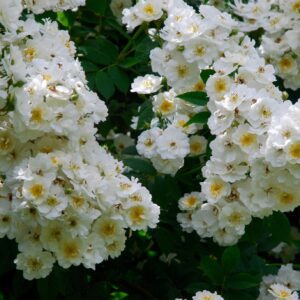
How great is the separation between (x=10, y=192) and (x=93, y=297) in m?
0.84

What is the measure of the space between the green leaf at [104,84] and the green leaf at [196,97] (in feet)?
1.85

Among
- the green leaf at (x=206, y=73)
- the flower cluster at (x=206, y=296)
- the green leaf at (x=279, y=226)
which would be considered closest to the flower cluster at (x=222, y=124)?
the green leaf at (x=206, y=73)

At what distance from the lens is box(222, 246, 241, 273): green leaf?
286 cm

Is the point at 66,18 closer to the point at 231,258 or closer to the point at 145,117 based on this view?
the point at 145,117

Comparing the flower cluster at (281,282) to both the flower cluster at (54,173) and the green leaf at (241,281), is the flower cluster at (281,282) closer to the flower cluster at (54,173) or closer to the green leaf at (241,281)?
the green leaf at (241,281)

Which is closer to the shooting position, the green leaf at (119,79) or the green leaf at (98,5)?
the green leaf at (119,79)

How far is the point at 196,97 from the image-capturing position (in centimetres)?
285

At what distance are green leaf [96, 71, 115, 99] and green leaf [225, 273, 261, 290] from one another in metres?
0.93

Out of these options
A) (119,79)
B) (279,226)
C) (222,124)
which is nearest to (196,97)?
(222,124)

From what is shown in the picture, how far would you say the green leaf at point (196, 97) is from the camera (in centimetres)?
283

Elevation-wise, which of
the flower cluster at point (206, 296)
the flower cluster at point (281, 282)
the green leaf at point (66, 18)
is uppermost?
the green leaf at point (66, 18)

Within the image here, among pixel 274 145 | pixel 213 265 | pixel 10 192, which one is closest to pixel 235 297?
pixel 213 265

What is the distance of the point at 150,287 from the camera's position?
3.34m

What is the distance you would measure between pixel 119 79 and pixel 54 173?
114 cm
